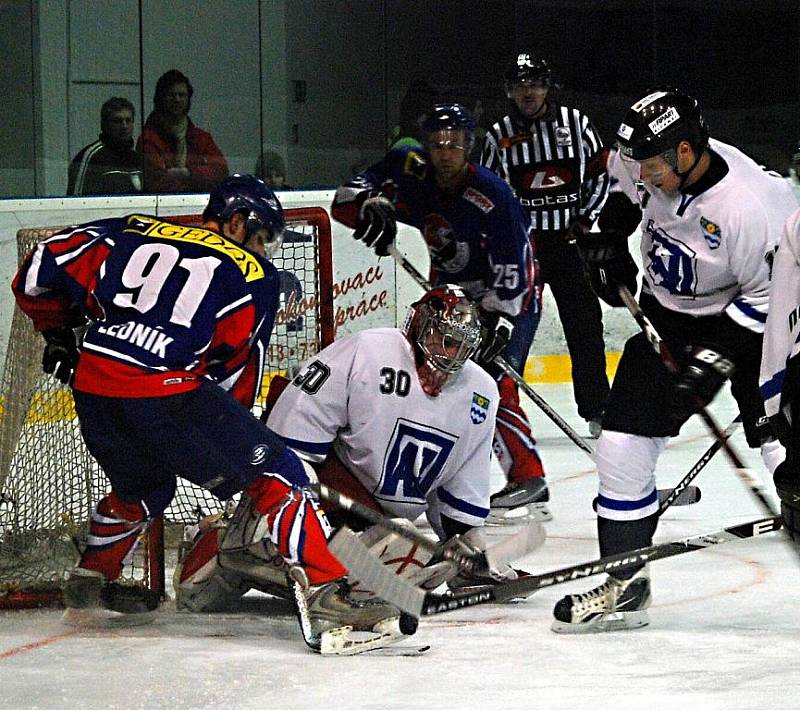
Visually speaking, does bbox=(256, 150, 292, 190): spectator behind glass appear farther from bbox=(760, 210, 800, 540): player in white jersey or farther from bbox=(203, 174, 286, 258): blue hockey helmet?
bbox=(760, 210, 800, 540): player in white jersey

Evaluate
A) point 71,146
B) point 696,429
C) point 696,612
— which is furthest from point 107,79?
point 696,612

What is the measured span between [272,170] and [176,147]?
0.51 metres

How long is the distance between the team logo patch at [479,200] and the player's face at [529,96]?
1.20 meters

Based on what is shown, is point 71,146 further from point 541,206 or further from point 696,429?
point 696,429

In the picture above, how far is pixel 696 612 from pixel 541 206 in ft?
8.41

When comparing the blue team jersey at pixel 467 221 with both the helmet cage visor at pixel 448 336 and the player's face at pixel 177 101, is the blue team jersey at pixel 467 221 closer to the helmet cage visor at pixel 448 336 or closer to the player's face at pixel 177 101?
the helmet cage visor at pixel 448 336

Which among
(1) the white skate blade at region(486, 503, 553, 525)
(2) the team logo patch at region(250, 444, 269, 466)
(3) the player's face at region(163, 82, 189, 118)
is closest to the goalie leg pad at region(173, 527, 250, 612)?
(2) the team logo patch at region(250, 444, 269, 466)

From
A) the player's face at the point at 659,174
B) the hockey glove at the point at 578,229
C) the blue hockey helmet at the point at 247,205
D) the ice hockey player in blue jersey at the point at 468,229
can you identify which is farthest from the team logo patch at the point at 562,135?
the blue hockey helmet at the point at 247,205

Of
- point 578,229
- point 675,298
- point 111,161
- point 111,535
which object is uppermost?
point 111,161

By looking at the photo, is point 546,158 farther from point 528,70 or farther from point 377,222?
point 377,222

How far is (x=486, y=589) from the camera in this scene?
2994mm

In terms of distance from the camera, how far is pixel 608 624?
3131 millimetres

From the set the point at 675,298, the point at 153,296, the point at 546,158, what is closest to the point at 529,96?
the point at 546,158

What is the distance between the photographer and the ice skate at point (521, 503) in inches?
172
